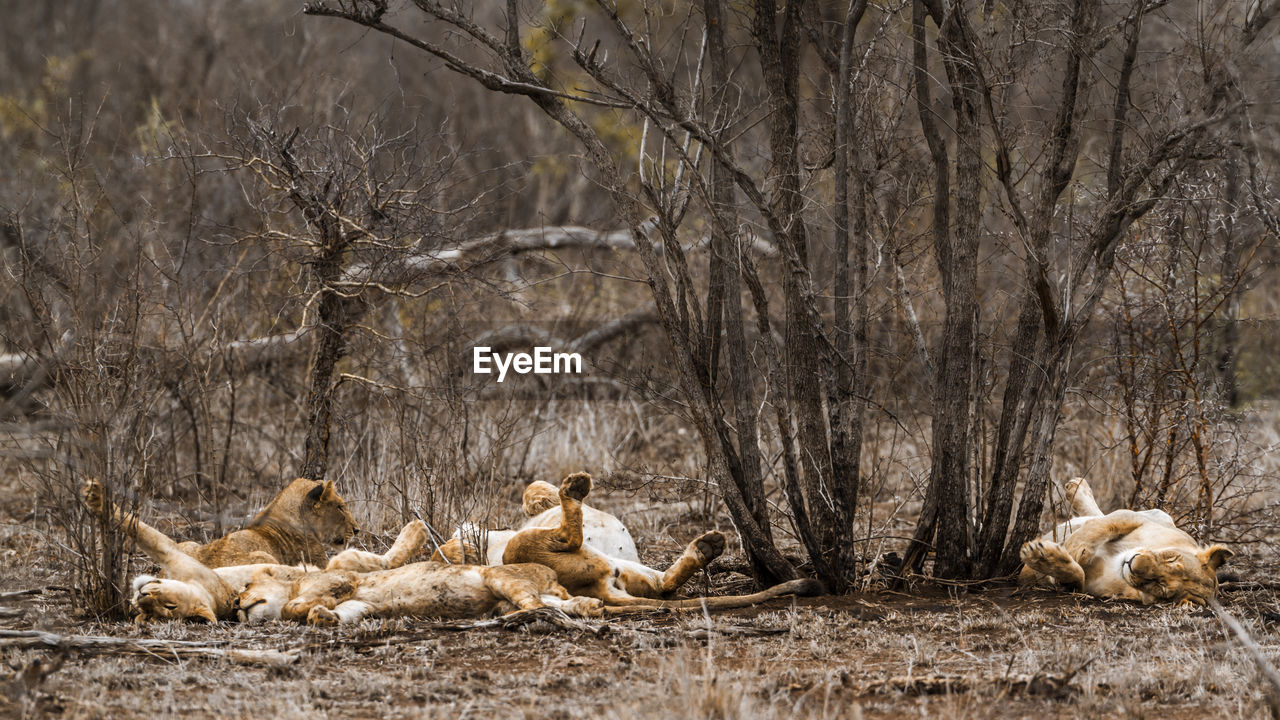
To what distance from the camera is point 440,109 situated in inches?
993

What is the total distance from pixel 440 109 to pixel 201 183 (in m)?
9.86

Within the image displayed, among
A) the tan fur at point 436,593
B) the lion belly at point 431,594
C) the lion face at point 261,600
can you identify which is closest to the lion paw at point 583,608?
the tan fur at point 436,593

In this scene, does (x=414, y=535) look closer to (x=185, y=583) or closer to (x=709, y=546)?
(x=185, y=583)

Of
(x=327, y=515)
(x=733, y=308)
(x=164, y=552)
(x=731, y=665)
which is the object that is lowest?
(x=731, y=665)

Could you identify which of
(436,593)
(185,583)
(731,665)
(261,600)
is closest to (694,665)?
(731,665)

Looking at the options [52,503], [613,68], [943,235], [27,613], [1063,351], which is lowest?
[27,613]

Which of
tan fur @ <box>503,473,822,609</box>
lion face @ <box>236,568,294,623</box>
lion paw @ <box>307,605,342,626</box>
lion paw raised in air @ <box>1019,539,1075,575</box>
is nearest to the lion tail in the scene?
tan fur @ <box>503,473,822,609</box>

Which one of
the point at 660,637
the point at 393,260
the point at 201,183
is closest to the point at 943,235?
the point at 660,637

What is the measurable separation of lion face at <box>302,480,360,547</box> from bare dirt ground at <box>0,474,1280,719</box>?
3.48 ft

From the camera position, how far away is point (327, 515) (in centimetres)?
608

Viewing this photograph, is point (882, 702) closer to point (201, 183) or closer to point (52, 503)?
point (52, 503)

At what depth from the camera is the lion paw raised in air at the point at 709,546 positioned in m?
5.46

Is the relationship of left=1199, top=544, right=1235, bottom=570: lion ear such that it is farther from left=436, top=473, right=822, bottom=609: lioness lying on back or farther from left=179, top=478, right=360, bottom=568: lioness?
left=179, top=478, right=360, bottom=568: lioness

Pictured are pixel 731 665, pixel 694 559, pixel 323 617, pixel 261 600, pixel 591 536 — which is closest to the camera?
pixel 731 665
